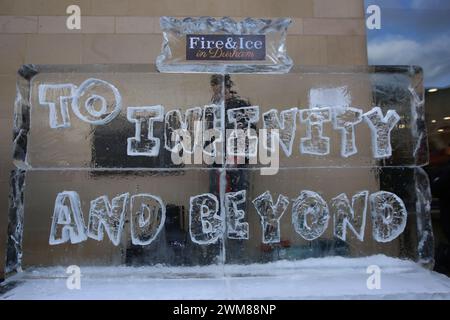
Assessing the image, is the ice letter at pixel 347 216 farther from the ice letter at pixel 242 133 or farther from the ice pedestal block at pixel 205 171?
the ice letter at pixel 242 133

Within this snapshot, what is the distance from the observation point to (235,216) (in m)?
4.17

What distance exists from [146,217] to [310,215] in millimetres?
1372

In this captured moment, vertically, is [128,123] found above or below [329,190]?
above

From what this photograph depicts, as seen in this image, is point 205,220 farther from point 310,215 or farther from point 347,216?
point 347,216

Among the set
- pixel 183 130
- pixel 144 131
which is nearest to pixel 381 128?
pixel 183 130

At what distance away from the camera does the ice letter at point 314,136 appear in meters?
4.23

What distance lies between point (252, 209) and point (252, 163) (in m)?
0.39

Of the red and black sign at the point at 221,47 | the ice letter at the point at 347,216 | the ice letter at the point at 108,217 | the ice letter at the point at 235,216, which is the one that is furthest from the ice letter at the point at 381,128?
the ice letter at the point at 108,217

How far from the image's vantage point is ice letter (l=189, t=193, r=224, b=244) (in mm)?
4160

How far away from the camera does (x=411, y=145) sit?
4.27m

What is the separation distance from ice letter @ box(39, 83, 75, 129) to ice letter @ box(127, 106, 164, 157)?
530 mm

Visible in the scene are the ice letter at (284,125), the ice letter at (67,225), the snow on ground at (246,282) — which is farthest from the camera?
the ice letter at (284,125)
